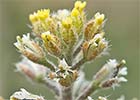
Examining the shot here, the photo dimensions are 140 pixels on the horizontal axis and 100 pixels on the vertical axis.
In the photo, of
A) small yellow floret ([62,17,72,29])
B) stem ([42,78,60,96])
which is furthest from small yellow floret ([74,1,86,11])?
stem ([42,78,60,96])

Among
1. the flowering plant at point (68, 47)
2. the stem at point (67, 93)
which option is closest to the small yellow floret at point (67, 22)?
the flowering plant at point (68, 47)

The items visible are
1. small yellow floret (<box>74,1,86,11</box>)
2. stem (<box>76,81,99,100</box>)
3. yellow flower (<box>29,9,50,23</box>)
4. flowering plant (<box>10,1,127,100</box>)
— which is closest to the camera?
flowering plant (<box>10,1,127,100</box>)

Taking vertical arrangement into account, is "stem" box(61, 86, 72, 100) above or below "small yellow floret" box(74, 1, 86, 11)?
below

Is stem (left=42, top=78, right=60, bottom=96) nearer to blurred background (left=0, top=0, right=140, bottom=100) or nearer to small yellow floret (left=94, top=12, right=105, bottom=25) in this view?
small yellow floret (left=94, top=12, right=105, bottom=25)

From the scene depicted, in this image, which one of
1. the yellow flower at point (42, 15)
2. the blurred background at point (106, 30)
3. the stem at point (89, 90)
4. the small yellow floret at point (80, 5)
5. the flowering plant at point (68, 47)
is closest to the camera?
the flowering plant at point (68, 47)

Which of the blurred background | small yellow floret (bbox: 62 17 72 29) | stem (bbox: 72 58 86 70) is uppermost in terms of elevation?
the blurred background

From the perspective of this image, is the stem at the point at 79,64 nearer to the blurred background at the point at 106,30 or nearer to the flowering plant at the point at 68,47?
the flowering plant at the point at 68,47
